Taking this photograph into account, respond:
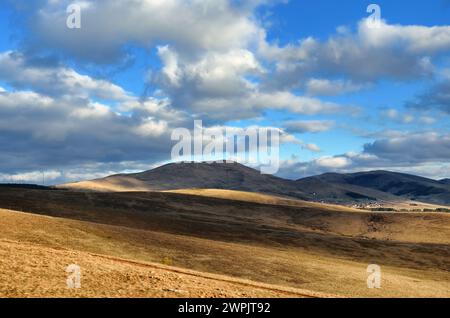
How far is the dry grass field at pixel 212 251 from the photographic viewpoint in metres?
22.1

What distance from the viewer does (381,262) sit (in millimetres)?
59969

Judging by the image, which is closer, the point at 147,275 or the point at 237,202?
the point at 147,275

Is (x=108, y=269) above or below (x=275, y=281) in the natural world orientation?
above

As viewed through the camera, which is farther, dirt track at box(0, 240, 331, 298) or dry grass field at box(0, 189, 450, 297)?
dry grass field at box(0, 189, 450, 297)

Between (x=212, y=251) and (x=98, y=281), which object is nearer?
(x=98, y=281)

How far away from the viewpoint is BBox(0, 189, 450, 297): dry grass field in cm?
2209

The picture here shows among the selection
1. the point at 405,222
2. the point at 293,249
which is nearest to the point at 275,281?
the point at 293,249

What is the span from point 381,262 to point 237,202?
2990 inches

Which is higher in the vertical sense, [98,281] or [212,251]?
[98,281]

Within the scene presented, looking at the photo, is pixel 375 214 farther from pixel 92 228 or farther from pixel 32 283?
pixel 32 283

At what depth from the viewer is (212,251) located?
152ft

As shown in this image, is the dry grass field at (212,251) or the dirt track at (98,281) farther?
the dry grass field at (212,251)
